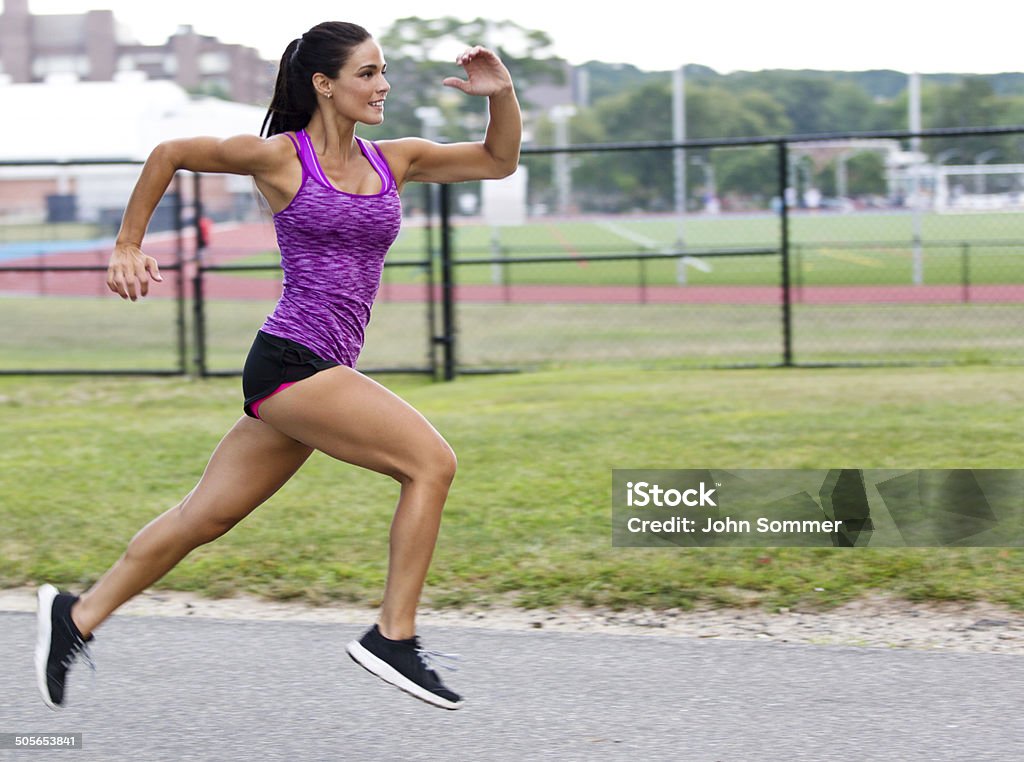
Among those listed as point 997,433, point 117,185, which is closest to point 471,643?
point 997,433

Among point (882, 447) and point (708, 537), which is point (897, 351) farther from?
point (708, 537)

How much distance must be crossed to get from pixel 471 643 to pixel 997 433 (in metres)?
4.60

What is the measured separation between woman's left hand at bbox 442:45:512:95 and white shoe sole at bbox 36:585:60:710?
186cm

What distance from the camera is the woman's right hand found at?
3.83 meters

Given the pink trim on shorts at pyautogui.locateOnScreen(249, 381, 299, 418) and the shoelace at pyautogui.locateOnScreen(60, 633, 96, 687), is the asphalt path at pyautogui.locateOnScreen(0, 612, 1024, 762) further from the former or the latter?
the pink trim on shorts at pyautogui.locateOnScreen(249, 381, 299, 418)

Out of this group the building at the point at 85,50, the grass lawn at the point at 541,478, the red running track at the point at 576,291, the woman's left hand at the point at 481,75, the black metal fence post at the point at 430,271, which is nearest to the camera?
the woman's left hand at the point at 481,75

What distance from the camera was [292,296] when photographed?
13.0 feet

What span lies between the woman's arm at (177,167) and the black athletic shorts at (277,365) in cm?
35

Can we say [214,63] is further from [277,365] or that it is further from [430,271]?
[277,365]

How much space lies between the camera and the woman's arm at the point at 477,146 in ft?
13.8

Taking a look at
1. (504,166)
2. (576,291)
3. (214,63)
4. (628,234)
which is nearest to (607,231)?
(628,234)

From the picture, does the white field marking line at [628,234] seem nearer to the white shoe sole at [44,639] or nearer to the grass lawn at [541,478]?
the grass lawn at [541,478]

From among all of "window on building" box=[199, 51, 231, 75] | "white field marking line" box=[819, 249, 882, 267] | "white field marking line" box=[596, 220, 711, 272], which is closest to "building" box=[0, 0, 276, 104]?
"window on building" box=[199, 51, 231, 75]

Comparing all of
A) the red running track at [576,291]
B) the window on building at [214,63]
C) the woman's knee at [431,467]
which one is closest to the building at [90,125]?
the red running track at [576,291]
